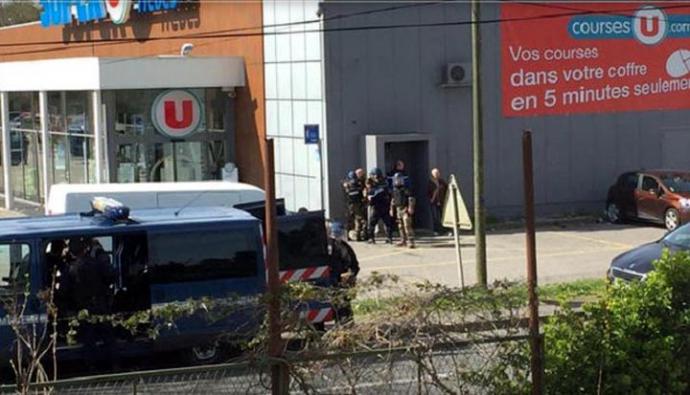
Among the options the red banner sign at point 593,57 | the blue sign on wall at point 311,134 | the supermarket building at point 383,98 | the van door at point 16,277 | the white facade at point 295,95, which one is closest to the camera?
the van door at point 16,277

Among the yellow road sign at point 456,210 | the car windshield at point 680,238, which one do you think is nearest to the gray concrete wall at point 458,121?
the yellow road sign at point 456,210

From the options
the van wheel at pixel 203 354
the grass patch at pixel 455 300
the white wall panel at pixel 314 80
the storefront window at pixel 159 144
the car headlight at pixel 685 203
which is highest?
the white wall panel at pixel 314 80

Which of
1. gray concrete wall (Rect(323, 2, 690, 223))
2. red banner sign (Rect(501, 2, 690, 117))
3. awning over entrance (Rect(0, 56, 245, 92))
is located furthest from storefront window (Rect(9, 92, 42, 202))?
red banner sign (Rect(501, 2, 690, 117))

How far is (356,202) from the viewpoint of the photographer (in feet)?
84.7

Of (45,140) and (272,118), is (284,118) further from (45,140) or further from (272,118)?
(45,140)

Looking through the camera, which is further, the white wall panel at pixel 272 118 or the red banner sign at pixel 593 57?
the red banner sign at pixel 593 57

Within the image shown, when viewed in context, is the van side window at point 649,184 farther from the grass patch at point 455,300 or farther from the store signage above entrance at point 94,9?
the grass patch at point 455,300

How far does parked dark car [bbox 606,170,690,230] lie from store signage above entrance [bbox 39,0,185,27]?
13.1 meters

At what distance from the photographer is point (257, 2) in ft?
96.5

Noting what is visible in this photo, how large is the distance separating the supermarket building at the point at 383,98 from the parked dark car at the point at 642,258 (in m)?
10.9

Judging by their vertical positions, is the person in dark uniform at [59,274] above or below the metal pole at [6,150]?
below

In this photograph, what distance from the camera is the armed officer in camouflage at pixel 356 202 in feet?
84.5

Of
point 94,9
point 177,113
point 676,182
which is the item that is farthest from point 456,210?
point 94,9

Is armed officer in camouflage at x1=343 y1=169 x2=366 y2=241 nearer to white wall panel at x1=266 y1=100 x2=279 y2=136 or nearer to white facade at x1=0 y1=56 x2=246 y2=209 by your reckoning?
white wall panel at x1=266 y1=100 x2=279 y2=136
